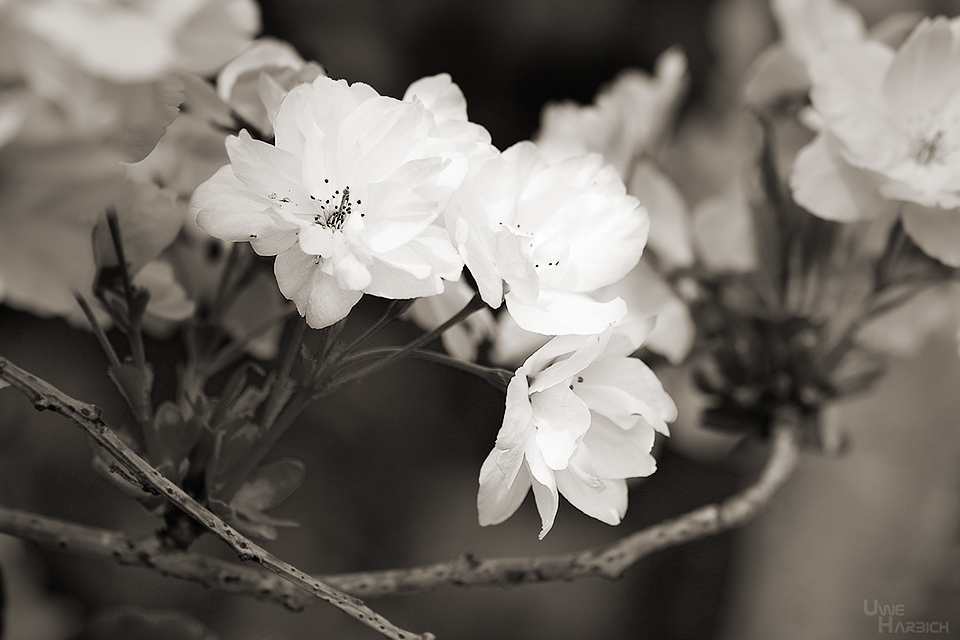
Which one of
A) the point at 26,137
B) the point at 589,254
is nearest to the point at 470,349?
the point at 589,254

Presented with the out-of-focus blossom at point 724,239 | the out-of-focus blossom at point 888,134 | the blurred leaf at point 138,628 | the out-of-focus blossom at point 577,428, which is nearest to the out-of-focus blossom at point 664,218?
the out-of-focus blossom at point 724,239

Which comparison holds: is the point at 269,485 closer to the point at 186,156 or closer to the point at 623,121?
the point at 186,156

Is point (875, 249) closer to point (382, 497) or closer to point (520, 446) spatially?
point (520, 446)

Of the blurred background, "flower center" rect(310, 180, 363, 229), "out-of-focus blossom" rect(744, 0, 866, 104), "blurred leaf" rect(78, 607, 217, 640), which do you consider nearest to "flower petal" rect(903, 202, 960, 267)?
"out-of-focus blossom" rect(744, 0, 866, 104)

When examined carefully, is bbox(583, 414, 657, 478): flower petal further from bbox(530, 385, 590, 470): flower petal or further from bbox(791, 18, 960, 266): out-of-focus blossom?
bbox(791, 18, 960, 266): out-of-focus blossom

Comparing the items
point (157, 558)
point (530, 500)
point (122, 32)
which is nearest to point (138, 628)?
point (157, 558)

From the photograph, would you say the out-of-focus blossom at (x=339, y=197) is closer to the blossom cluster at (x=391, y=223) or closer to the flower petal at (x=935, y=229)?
the blossom cluster at (x=391, y=223)

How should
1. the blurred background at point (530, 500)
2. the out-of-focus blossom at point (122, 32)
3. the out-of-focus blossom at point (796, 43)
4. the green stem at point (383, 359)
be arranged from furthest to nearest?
the blurred background at point (530, 500), the out-of-focus blossom at point (796, 43), the green stem at point (383, 359), the out-of-focus blossom at point (122, 32)
